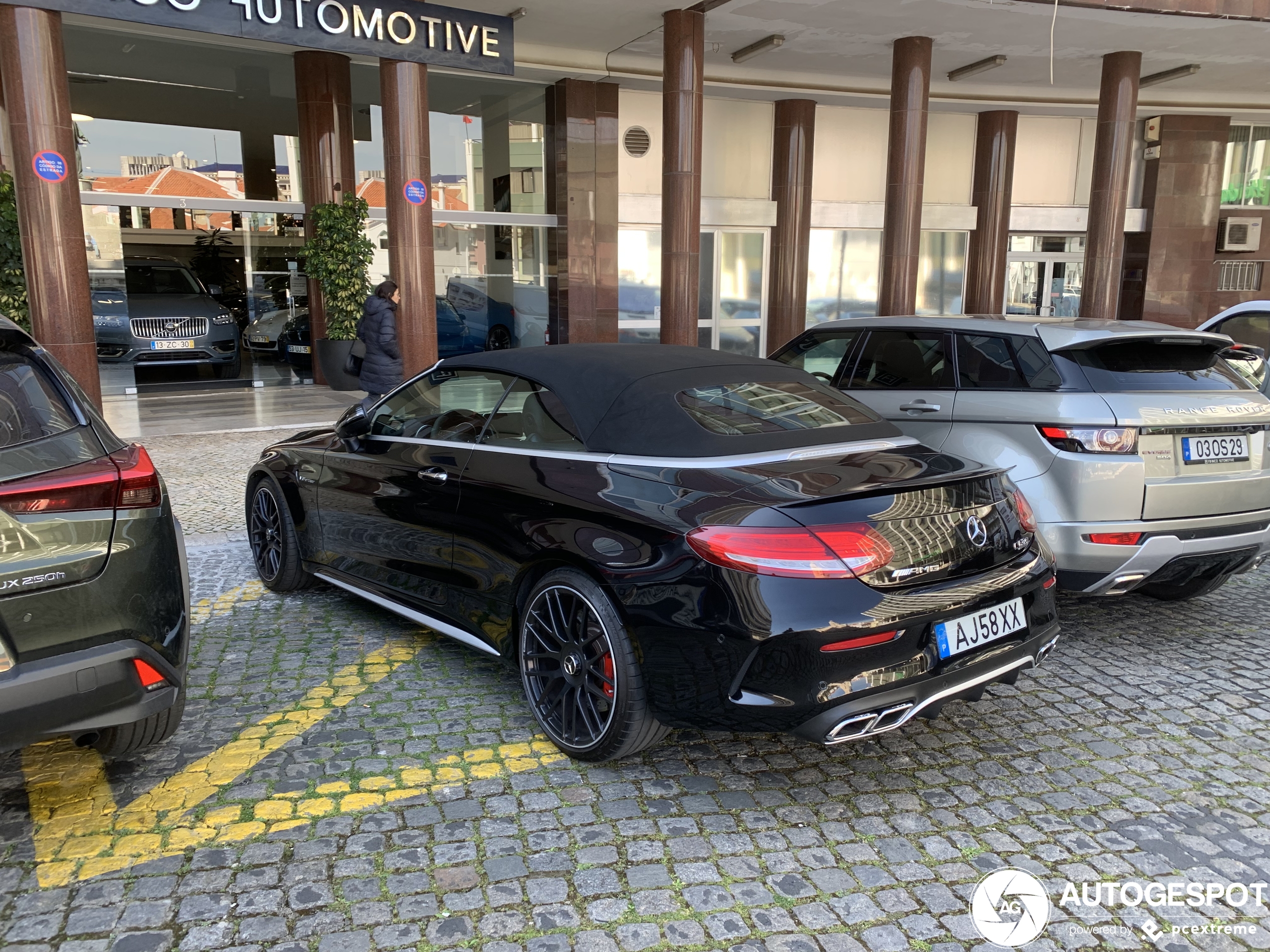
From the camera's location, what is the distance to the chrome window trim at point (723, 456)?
11.1ft

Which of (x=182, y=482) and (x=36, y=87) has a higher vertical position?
(x=36, y=87)

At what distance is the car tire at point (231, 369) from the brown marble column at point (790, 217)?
374 inches

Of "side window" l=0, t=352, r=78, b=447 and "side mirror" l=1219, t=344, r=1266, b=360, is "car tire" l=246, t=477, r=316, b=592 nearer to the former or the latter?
"side window" l=0, t=352, r=78, b=447

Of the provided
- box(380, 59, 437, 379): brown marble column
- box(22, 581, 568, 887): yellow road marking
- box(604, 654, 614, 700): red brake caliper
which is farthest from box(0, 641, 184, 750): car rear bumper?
box(380, 59, 437, 379): brown marble column

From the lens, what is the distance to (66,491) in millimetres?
2826

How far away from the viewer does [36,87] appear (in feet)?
31.9

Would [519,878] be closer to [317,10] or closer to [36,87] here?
[36,87]

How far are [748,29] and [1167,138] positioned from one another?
10982 mm

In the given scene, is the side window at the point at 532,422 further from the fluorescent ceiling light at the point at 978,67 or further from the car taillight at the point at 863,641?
the fluorescent ceiling light at the point at 978,67

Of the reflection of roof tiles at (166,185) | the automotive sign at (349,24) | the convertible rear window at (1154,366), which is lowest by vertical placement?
the convertible rear window at (1154,366)

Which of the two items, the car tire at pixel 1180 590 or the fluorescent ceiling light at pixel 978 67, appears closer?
the car tire at pixel 1180 590

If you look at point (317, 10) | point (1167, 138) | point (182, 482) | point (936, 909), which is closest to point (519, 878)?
point (936, 909)

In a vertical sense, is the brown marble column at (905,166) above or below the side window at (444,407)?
above

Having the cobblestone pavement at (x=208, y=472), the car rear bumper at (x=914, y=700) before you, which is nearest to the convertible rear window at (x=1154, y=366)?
the car rear bumper at (x=914, y=700)
